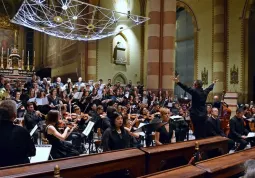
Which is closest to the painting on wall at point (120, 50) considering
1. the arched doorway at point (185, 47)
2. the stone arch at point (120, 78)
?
the stone arch at point (120, 78)

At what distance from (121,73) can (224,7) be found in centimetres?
779

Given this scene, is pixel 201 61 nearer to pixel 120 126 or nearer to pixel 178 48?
pixel 178 48

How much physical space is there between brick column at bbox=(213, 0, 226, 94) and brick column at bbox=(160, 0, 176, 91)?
6.04m

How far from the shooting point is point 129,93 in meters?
13.5

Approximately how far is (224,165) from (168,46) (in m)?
10.7

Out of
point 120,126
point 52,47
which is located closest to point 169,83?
point 120,126

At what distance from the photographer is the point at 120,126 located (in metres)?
4.89

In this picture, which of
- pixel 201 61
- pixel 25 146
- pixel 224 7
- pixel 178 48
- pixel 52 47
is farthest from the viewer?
pixel 52 47

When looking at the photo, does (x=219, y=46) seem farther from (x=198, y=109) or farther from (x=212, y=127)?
(x=198, y=109)

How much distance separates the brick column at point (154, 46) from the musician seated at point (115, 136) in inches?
351

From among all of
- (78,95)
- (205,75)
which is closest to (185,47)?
(205,75)

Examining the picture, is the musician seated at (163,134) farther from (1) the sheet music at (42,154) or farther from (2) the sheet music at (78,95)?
(2) the sheet music at (78,95)

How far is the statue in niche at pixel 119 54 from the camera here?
Answer: 62.3 feet

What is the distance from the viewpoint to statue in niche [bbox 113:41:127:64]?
62.3 feet
